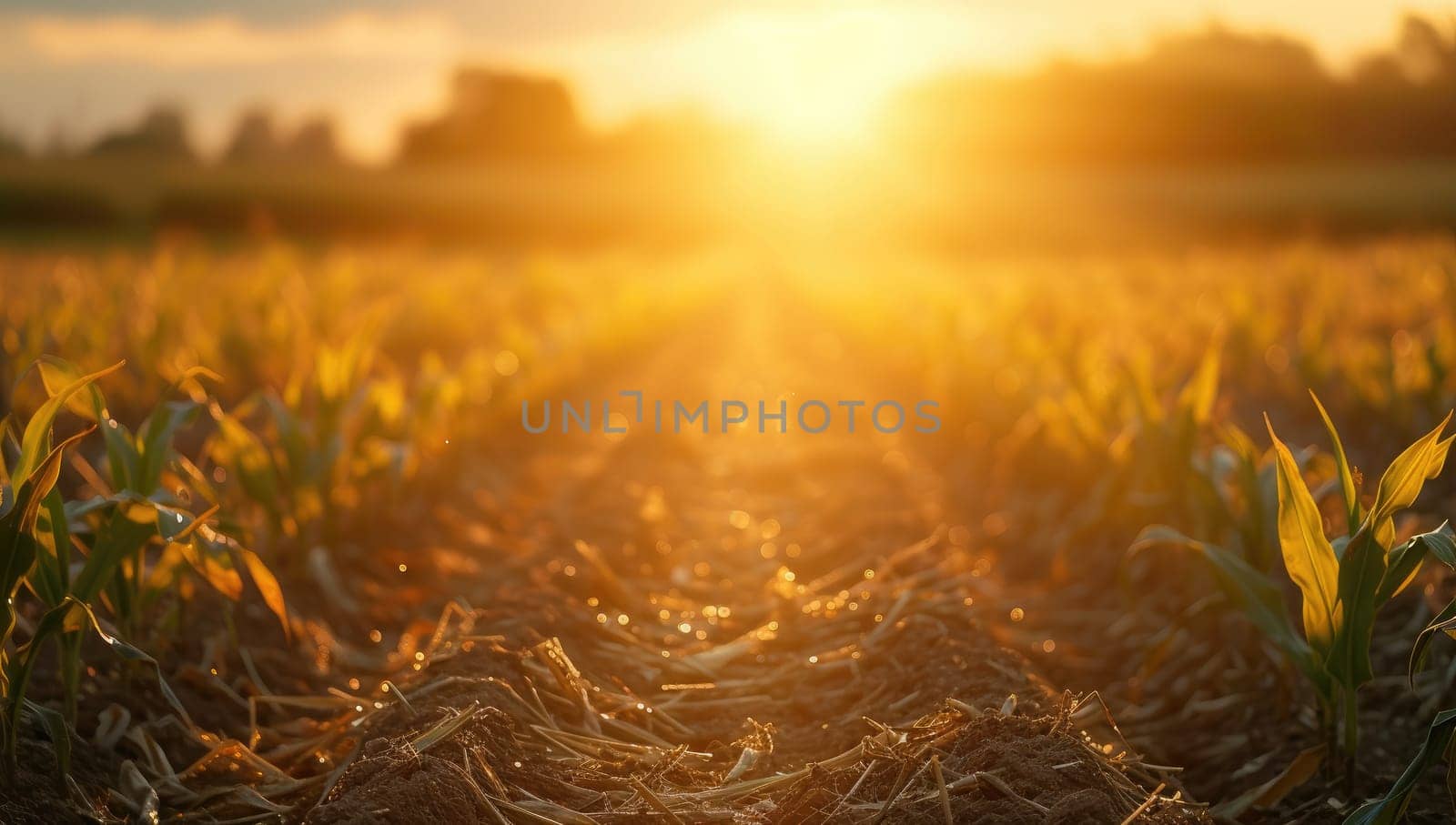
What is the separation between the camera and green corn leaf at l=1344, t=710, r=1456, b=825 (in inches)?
82.0

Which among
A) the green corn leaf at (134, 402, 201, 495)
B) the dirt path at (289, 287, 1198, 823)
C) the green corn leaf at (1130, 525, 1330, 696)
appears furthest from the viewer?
the green corn leaf at (134, 402, 201, 495)

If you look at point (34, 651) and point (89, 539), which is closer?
point (34, 651)

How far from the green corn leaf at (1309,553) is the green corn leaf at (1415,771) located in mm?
394

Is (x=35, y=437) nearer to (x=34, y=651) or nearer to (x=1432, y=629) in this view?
(x=34, y=651)

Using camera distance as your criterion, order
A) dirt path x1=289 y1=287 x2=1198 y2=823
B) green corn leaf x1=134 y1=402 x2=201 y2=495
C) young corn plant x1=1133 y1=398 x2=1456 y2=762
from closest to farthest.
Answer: dirt path x1=289 y1=287 x2=1198 y2=823, young corn plant x1=1133 y1=398 x2=1456 y2=762, green corn leaf x1=134 y1=402 x2=201 y2=495

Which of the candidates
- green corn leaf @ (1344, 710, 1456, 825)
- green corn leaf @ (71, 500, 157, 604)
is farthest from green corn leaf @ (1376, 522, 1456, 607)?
green corn leaf @ (71, 500, 157, 604)

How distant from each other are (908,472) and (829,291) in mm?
11087

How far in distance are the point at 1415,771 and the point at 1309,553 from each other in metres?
0.56

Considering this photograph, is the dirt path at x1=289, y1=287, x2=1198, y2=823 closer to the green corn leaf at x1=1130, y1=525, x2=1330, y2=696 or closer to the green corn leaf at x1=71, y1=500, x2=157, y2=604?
the green corn leaf at x1=1130, y1=525, x2=1330, y2=696

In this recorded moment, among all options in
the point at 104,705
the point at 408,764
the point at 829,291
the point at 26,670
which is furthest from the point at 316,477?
the point at 829,291

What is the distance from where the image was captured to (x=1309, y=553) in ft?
8.18

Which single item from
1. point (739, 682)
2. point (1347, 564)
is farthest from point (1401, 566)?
point (739, 682)

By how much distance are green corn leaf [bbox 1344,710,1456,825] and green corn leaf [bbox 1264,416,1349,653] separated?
394 mm

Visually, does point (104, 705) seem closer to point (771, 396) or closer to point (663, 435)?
point (663, 435)
